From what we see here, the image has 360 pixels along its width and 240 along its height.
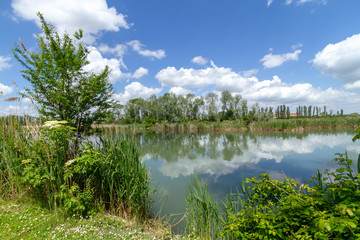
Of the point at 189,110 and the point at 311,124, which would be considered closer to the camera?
the point at 311,124

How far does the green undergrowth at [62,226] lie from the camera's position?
8.98 feet

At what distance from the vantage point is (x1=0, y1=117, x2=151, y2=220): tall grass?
331 cm

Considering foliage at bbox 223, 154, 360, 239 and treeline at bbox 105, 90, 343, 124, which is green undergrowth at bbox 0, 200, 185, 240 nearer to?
foliage at bbox 223, 154, 360, 239

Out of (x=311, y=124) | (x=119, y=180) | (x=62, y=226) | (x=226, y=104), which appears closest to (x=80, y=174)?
(x=119, y=180)

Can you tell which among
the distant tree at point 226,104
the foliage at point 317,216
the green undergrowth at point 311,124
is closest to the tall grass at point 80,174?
the foliage at point 317,216

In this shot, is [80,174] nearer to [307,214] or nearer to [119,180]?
[119,180]

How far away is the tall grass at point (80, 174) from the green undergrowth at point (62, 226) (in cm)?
18

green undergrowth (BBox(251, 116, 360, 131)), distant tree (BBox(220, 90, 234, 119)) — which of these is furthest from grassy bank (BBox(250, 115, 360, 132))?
distant tree (BBox(220, 90, 234, 119))

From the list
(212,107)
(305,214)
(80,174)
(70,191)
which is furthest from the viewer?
(212,107)

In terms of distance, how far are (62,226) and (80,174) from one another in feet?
3.11

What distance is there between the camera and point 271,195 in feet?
8.21

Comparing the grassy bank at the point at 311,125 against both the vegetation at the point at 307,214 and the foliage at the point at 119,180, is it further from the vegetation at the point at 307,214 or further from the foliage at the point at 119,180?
the foliage at the point at 119,180

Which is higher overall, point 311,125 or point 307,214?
point 307,214

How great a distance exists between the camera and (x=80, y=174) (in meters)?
3.57
